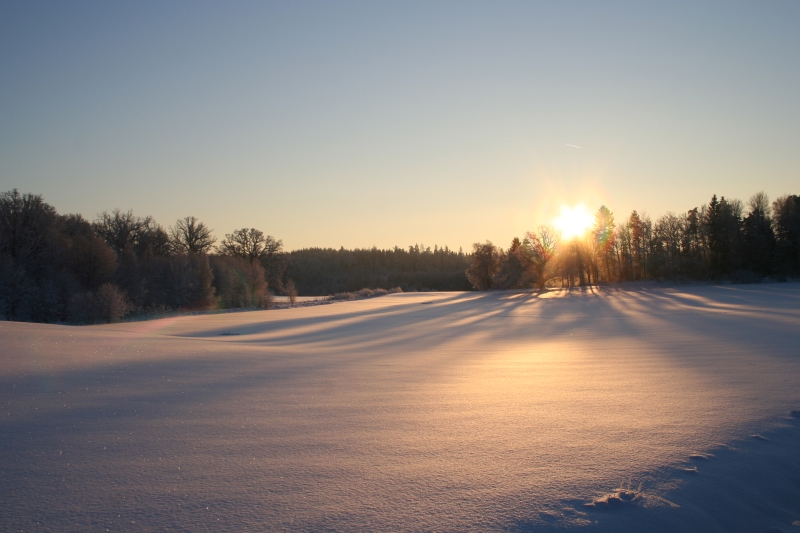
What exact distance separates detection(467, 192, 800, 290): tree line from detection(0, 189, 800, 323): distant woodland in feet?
0.42

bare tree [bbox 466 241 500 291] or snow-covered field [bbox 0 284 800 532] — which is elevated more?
bare tree [bbox 466 241 500 291]

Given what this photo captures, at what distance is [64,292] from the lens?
106 ft

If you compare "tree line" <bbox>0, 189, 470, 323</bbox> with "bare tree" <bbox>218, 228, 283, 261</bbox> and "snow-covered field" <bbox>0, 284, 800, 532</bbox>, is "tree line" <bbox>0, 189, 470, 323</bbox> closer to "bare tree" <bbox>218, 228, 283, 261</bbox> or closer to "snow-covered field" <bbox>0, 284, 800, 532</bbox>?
"bare tree" <bbox>218, 228, 283, 261</bbox>

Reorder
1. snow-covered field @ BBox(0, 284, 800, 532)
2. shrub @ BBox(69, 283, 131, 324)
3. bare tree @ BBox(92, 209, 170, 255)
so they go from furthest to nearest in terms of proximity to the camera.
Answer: bare tree @ BBox(92, 209, 170, 255) → shrub @ BBox(69, 283, 131, 324) → snow-covered field @ BBox(0, 284, 800, 532)

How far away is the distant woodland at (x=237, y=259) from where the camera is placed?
31672 mm

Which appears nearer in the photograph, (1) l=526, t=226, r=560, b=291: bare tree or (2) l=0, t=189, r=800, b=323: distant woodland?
(2) l=0, t=189, r=800, b=323: distant woodland

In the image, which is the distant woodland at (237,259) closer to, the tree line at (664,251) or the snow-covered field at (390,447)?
the tree line at (664,251)

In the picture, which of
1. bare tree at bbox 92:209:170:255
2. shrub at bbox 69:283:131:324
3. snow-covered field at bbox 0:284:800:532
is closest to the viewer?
snow-covered field at bbox 0:284:800:532

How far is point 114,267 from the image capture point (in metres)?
38.9

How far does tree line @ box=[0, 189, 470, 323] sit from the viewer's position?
29.9 metres

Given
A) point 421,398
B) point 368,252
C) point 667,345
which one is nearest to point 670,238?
point 667,345

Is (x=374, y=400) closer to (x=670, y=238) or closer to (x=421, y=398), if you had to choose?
(x=421, y=398)

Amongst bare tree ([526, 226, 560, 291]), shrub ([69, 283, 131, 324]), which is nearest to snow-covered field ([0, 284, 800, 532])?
shrub ([69, 283, 131, 324])

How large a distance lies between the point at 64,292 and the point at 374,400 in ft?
115
